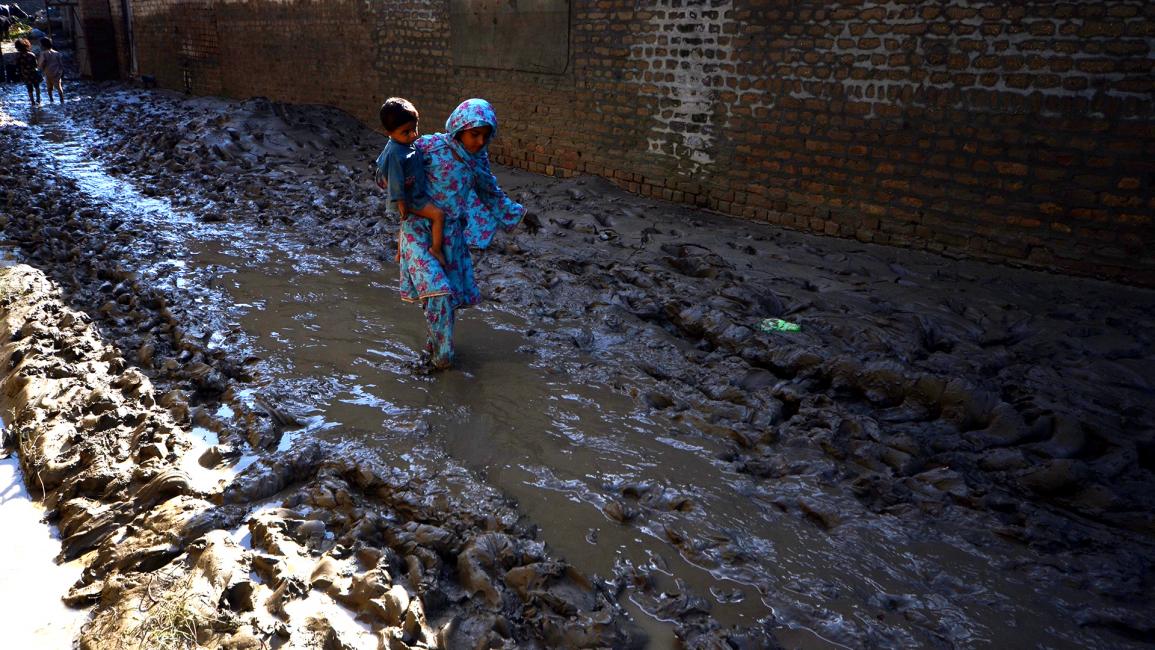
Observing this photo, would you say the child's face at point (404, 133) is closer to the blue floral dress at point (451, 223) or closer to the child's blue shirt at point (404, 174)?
the child's blue shirt at point (404, 174)

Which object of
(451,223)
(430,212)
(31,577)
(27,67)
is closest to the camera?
(31,577)

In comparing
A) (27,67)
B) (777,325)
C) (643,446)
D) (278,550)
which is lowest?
(278,550)

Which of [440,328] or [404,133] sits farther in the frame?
[440,328]

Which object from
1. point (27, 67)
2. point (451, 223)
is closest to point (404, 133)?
point (451, 223)

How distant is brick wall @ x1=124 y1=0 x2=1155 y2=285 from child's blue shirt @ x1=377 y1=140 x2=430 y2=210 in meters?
3.89

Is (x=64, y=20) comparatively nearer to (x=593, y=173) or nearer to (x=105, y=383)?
(x=593, y=173)

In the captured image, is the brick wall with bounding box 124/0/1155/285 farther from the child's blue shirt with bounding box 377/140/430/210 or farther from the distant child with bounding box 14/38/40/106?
the distant child with bounding box 14/38/40/106

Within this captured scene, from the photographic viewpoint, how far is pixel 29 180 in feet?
31.0

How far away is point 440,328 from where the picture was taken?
4258 millimetres

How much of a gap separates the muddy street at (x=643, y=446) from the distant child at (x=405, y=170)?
3.08 feet

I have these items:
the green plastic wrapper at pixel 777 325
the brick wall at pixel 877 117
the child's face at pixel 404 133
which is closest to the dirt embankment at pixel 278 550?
the child's face at pixel 404 133

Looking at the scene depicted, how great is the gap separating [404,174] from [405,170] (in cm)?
3

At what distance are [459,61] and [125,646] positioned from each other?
890 centimetres

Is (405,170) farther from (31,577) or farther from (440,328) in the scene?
(31,577)
